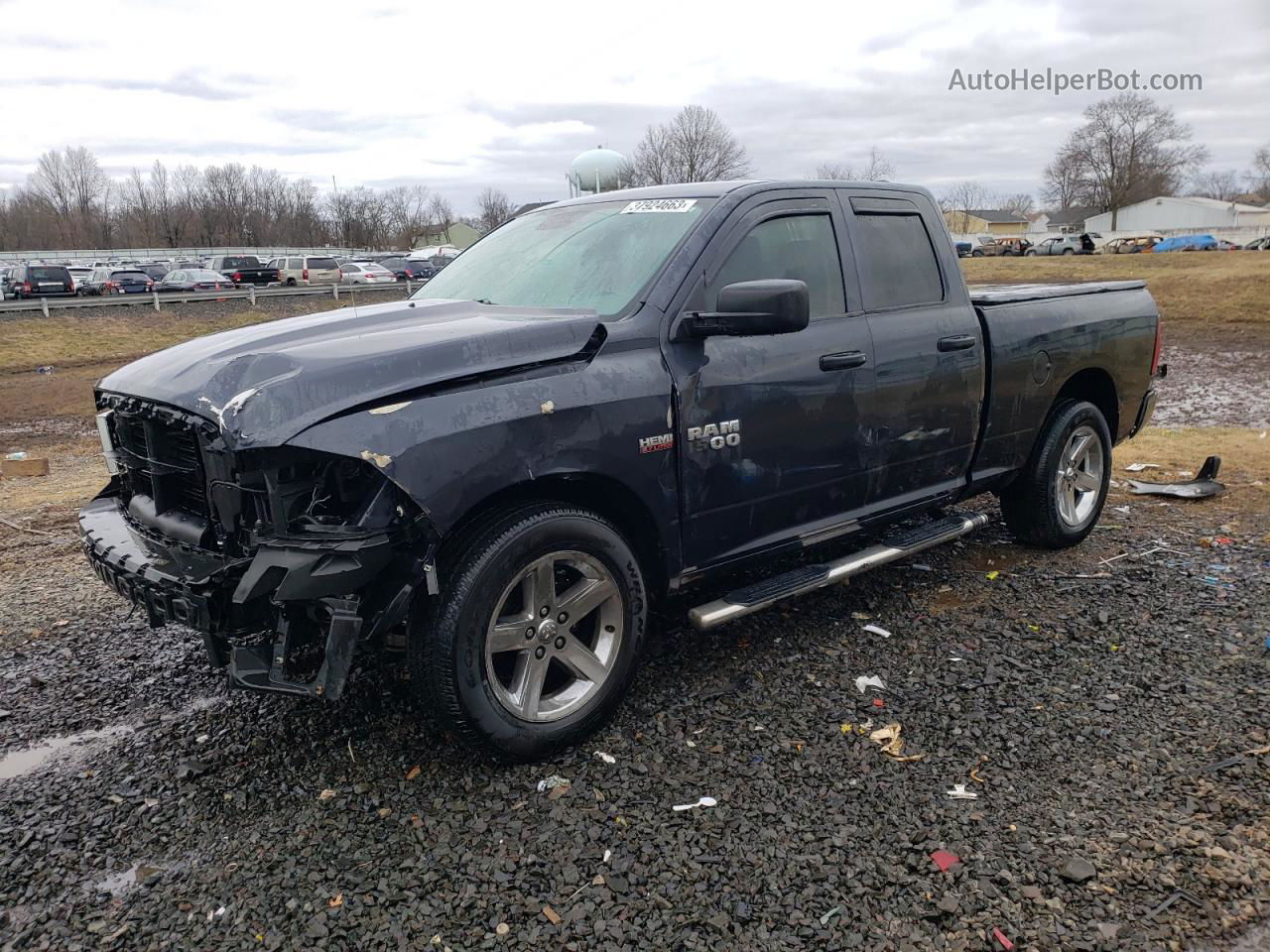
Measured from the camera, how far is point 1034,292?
5.35 metres

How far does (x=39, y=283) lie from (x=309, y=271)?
1011cm

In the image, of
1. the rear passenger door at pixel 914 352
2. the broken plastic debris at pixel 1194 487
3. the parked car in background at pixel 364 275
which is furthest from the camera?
the parked car in background at pixel 364 275

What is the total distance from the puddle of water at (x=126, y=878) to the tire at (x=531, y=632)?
951 mm

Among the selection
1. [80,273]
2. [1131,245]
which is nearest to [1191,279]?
[1131,245]

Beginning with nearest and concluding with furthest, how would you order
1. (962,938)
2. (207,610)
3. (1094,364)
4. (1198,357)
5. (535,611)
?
(962,938) < (207,610) < (535,611) < (1094,364) < (1198,357)

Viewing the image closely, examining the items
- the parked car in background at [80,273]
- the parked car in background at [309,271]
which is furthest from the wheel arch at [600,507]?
the parked car in background at [80,273]

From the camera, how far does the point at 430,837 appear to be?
294 cm

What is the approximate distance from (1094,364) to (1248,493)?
230cm

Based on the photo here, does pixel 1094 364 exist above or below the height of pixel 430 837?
above

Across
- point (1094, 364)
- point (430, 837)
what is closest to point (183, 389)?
point (430, 837)

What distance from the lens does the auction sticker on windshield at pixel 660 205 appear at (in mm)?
3986

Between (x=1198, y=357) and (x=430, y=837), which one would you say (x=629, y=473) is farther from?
(x=1198, y=357)

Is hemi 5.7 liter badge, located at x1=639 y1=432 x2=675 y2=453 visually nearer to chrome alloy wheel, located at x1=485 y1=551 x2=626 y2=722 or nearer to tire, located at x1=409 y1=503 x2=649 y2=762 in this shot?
tire, located at x1=409 y1=503 x2=649 y2=762

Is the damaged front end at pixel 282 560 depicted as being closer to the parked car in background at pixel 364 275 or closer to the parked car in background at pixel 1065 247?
the parked car in background at pixel 364 275
